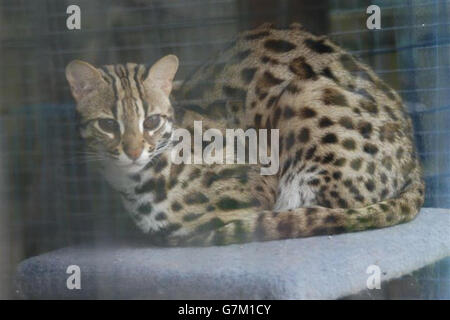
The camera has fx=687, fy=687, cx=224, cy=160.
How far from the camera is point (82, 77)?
6.14 ft

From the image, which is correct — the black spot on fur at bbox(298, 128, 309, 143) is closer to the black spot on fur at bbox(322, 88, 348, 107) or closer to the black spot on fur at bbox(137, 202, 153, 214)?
the black spot on fur at bbox(322, 88, 348, 107)

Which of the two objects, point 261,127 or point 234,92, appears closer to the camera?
point 261,127

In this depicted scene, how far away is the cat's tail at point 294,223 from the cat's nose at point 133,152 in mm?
293

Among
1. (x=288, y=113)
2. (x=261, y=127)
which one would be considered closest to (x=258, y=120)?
(x=261, y=127)

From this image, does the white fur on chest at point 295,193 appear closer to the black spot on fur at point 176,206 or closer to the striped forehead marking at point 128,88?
the black spot on fur at point 176,206

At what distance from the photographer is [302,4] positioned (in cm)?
183

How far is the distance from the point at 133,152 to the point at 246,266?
43 cm

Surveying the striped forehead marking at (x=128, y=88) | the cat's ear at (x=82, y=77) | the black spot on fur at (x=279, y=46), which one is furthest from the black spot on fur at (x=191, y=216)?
the black spot on fur at (x=279, y=46)

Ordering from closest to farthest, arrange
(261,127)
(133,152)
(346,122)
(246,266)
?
1. (246,266)
2. (133,152)
3. (261,127)
4. (346,122)

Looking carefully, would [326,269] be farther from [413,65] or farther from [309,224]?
[413,65]

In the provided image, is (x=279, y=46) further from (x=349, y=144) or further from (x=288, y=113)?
(x=349, y=144)

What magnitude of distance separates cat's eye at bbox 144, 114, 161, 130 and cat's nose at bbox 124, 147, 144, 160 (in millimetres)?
61

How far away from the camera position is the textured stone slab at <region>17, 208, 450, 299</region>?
1.72 m

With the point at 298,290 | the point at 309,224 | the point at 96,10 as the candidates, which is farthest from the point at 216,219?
the point at 96,10
